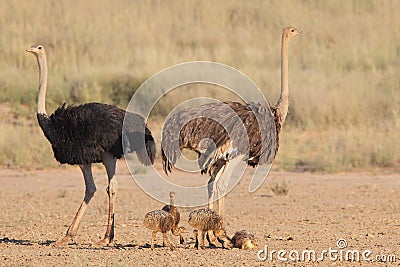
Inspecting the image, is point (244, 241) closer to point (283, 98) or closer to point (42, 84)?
point (283, 98)

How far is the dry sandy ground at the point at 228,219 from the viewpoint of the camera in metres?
8.41

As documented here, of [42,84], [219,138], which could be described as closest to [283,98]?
[219,138]

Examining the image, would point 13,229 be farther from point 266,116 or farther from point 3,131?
point 3,131

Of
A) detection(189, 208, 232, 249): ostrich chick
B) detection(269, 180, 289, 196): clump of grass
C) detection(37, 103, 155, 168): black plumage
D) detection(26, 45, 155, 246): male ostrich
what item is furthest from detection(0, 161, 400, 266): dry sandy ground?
detection(37, 103, 155, 168): black plumage

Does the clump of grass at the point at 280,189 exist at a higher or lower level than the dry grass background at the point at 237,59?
lower

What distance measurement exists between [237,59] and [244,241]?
13260 millimetres

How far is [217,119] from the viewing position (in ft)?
30.6

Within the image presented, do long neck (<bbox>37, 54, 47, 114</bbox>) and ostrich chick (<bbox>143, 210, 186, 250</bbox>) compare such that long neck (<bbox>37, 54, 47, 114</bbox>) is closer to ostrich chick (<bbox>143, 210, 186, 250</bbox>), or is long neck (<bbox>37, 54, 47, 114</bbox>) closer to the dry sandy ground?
the dry sandy ground

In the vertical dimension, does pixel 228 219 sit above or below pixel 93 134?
below

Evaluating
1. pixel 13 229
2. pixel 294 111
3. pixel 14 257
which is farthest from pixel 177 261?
pixel 294 111

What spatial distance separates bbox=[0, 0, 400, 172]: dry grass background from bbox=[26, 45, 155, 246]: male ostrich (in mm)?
6568

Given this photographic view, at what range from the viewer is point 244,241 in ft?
29.2

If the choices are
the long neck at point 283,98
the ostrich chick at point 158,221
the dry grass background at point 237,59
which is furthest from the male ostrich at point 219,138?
the dry grass background at point 237,59

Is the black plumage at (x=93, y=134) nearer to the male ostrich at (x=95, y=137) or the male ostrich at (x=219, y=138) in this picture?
the male ostrich at (x=95, y=137)
